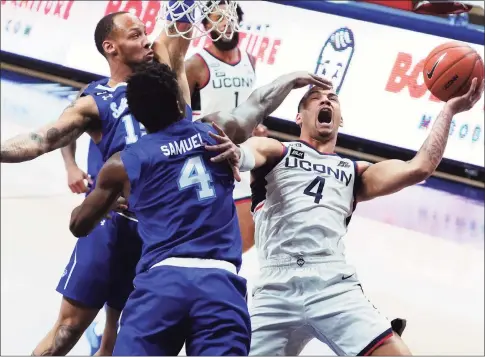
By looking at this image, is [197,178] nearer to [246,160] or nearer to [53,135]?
[246,160]

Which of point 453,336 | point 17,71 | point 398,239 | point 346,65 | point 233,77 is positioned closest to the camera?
point 453,336

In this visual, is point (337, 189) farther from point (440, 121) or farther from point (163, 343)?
point (163, 343)

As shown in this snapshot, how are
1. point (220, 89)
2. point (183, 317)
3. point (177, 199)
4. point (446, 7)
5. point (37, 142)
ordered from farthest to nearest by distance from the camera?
point (446, 7), point (220, 89), point (37, 142), point (177, 199), point (183, 317)

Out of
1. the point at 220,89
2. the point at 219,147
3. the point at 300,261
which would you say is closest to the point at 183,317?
the point at 219,147

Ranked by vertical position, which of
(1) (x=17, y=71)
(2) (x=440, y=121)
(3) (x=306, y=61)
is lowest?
(1) (x=17, y=71)

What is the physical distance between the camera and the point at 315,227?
4.63 m

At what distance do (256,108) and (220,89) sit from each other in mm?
1957

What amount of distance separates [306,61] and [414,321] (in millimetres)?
3818

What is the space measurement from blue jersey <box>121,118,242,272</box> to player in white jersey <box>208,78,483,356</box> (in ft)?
1.14

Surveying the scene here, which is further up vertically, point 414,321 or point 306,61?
point 306,61

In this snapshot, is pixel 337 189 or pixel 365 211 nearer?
pixel 337 189

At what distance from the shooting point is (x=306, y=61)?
9586 millimetres

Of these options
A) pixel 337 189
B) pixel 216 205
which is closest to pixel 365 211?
pixel 337 189

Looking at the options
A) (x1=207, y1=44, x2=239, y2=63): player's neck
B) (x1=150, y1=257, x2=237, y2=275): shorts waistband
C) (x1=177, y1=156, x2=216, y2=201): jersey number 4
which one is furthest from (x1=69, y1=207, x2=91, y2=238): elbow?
(x1=207, y1=44, x2=239, y2=63): player's neck
